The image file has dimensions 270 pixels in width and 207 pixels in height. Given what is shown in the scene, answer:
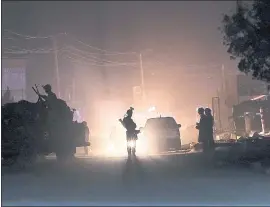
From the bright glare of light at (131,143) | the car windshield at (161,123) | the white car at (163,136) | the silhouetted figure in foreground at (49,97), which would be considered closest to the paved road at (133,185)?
the bright glare of light at (131,143)

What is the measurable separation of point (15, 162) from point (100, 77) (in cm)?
5114

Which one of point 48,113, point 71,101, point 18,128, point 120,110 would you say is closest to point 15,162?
point 18,128

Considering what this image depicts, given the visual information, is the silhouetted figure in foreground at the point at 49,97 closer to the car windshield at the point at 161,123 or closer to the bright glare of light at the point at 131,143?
the bright glare of light at the point at 131,143

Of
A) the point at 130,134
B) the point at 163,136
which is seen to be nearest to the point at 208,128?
the point at 130,134

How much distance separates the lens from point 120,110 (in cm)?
6106

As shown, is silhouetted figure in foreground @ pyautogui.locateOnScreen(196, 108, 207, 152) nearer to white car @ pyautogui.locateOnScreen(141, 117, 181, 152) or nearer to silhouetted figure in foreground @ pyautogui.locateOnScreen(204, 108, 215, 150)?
silhouetted figure in foreground @ pyautogui.locateOnScreen(204, 108, 215, 150)

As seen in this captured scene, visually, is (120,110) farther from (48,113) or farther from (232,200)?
(232,200)

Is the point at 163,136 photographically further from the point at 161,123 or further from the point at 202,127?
the point at 202,127

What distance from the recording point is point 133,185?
32.0 ft

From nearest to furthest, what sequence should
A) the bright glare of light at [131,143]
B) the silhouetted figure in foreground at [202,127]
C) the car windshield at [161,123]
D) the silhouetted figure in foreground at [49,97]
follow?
the silhouetted figure in foreground at [49,97]
the bright glare of light at [131,143]
the silhouetted figure in foreground at [202,127]
the car windshield at [161,123]

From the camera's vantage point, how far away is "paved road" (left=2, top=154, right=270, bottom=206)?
813cm

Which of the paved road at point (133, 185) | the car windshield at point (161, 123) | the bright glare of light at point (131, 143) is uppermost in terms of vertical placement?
the car windshield at point (161, 123)

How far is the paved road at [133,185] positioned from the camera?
26.7ft

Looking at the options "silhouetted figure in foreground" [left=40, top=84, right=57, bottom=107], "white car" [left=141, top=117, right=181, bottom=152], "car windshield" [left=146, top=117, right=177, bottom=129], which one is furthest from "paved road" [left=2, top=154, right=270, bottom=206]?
"car windshield" [left=146, top=117, right=177, bottom=129]
